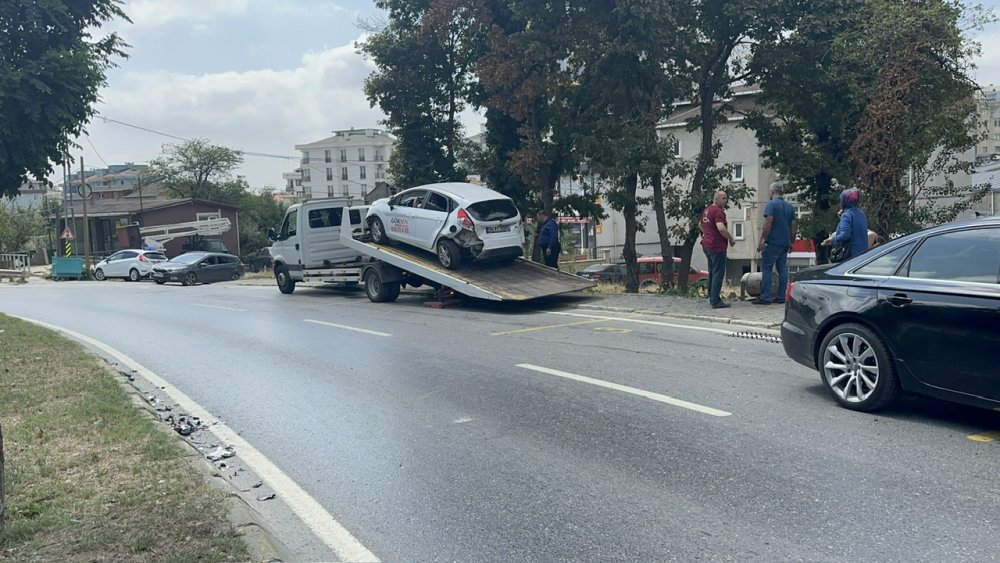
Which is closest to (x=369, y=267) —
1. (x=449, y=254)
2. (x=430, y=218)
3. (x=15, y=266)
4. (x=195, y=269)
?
(x=430, y=218)

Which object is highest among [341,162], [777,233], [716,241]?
[341,162]

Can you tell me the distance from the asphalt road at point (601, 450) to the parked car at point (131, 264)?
95.3ft

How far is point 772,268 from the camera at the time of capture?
13188 mm

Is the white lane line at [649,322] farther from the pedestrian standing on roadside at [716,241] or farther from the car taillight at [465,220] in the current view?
the car taillight at [465,220]

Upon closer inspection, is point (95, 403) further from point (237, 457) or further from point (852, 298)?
point (852, 298)

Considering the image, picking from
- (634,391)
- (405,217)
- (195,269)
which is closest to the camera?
(634,391)

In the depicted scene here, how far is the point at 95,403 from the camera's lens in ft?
25.8

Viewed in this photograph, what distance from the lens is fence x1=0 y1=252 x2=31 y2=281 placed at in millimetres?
47466

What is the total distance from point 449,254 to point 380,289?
2535 mm

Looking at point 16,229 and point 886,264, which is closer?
point 886,264

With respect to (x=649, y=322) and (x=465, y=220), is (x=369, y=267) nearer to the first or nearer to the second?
(x=465, y=220)

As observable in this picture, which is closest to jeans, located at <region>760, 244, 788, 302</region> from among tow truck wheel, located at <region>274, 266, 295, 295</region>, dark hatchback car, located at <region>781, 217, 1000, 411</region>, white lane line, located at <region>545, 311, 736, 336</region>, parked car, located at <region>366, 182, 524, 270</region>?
white lane line, located at <region>545, 311, 736, 336</region>

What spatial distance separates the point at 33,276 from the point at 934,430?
174 feet

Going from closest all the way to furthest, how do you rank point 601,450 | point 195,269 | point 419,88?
point 601,450 < point 419,88 < point 195,269
